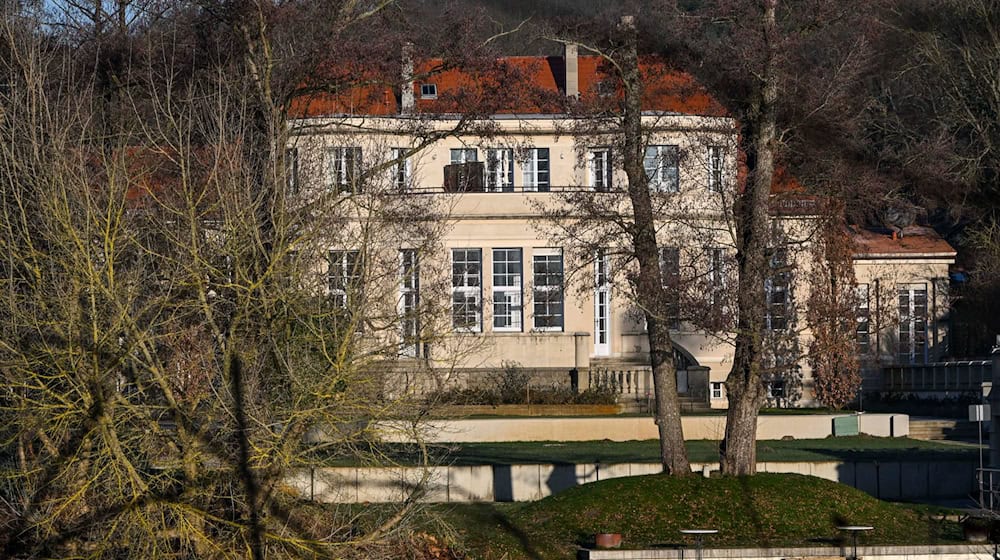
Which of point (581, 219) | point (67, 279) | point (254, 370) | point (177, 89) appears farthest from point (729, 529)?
point (177, 89)

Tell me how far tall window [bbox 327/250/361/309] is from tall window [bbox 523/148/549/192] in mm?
25019

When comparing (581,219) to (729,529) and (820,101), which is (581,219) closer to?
(820,101)

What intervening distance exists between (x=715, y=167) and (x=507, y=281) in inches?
800

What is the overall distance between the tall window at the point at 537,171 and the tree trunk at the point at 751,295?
22.3m

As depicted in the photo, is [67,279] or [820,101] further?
[820,101]

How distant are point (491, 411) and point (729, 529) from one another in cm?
1566

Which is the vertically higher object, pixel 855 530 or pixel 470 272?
pixel 470 272

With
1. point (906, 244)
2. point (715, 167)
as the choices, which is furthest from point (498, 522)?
point (906, 244)

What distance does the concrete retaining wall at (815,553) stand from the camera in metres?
19.8

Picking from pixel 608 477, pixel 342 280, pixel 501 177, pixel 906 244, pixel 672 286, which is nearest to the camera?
pixel 342 280

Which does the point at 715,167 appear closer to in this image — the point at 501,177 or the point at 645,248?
the point at 645,248

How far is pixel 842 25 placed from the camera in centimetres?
2322

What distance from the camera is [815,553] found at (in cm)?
2023

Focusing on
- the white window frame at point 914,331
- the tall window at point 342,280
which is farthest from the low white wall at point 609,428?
the tall window at point 342,280
